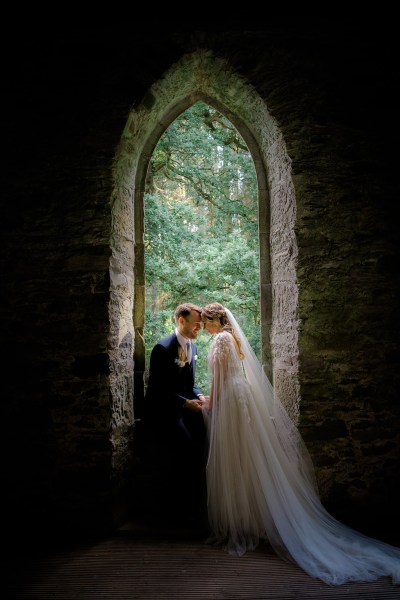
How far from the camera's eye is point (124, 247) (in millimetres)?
3453

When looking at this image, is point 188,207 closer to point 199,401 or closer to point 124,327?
point 124,327

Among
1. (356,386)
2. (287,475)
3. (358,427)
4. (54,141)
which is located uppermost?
(54,141)

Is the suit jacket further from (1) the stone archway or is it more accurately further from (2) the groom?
(1) the stone archway

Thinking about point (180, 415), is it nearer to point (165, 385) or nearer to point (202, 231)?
point (165, 385)

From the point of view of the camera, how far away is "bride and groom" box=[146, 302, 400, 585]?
2.57m

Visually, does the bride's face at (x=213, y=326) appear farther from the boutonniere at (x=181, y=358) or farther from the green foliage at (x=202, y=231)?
the green foliage at (x=202, y=231)

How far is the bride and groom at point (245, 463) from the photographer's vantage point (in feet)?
8.42

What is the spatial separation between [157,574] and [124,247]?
260cm

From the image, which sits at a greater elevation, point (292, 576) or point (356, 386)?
point (356, 386)

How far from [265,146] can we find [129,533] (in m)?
3.83

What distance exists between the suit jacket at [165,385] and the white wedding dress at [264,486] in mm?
332

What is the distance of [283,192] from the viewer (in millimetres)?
3467

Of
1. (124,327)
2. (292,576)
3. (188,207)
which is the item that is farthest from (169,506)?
(188,207)

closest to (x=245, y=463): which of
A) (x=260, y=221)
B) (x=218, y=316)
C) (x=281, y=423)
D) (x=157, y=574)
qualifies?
(x=281, y=423)
